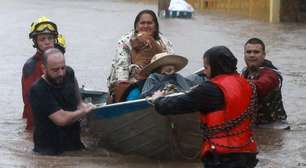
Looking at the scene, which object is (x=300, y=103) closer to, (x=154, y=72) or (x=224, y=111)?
(x=154, y=72)

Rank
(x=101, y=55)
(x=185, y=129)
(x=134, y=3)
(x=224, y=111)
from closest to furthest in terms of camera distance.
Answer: (x=224, y=111) < (x=185, y=129) < (x=101, y=55) < (x=134, y=3)

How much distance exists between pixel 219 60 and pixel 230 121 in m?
0.43

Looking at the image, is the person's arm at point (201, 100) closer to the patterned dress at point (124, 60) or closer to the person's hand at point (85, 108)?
the person's hand at point (85, 108)

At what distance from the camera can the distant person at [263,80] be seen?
8422 mm

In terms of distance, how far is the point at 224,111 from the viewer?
213 inches

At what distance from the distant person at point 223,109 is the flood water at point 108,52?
2118 mm

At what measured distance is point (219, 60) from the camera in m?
5.43

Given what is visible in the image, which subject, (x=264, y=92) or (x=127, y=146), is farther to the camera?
(x=264, y=92)

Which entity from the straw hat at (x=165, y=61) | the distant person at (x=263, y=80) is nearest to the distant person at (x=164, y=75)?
the straw hat at (x=165, y=61)

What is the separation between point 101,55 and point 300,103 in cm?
666

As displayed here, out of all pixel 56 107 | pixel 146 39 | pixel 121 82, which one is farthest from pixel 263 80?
pixel 56 107

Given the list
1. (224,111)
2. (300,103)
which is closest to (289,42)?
(300,103)

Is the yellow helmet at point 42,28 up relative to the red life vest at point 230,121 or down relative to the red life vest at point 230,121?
up

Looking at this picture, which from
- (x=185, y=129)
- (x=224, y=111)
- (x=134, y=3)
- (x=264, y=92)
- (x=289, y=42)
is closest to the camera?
(x=224, y=111)
